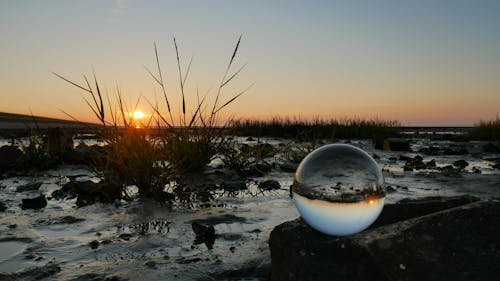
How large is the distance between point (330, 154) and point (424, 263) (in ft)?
2.60

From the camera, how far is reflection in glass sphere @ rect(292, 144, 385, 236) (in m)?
2.32

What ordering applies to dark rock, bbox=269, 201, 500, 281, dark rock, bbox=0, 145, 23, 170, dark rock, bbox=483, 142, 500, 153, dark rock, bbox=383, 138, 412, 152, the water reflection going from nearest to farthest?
dark rock, bbox=269, 201, 500, 281
the water reflection
dark rock, bbox=0, 145, 23, 170
dark rock, bbox=483, 142, 500, 153
dark rock, bbox=383, 138, 412, 152

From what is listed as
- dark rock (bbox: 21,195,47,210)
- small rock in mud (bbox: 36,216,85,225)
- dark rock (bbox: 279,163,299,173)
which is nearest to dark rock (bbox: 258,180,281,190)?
dark rock (bbox: 279,163,299,173)

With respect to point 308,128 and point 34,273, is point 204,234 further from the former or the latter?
point 308,128

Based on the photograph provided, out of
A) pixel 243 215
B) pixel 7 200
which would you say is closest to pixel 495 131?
pixel 243 215

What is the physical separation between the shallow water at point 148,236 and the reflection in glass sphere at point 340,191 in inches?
25.0

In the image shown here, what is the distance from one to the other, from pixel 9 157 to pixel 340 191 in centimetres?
835

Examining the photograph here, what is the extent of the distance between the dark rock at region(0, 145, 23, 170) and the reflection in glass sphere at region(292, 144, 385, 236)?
309 inches

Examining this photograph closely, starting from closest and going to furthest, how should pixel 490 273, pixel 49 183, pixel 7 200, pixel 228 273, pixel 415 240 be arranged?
pixel 490 273
pixel 415 240
pixel 228 273
pixel 7 200
pixel 49 183

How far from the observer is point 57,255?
3.09m

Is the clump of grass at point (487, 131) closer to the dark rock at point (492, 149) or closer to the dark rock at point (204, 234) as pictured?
the dark rock at point (492, 149)

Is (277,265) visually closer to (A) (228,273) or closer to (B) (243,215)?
(A) (228,273)

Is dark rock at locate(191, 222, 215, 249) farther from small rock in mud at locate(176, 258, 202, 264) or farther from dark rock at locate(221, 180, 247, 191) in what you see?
dark rock at locate(221, 180, 247, 191)

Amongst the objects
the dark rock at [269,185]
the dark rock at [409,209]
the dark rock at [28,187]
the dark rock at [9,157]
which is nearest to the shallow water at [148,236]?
the dark rock at [28,187]
